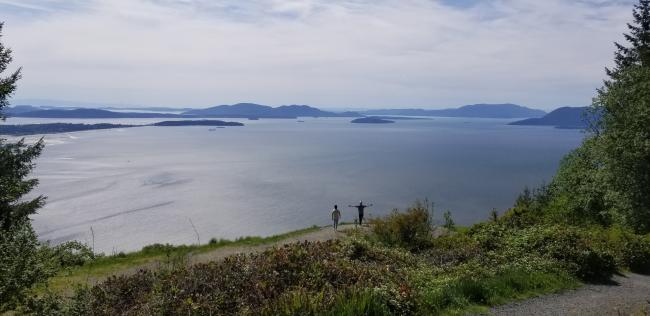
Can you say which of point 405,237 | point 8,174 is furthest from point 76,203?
point 405,237

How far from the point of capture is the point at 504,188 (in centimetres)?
8394

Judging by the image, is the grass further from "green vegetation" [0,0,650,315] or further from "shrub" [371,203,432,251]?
"shrub" [371,203,432,251]

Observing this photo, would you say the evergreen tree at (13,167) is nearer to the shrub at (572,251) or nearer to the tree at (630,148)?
the shrub at (572,251)

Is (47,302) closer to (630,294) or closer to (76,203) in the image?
(630,294)

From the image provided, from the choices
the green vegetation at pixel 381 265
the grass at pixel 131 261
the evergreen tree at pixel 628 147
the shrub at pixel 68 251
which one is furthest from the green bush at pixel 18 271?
the evergreen tree at pixel 628 147

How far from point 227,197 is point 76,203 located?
21.8 metres

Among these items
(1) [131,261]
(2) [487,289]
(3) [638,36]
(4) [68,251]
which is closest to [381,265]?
(2) [487,289]

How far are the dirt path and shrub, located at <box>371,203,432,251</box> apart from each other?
620 centimetres

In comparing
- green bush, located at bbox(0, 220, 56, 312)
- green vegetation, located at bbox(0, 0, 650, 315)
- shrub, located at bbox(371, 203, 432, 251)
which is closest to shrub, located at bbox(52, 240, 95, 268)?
green vegetation, located at bbox(0, 0, 650, 315)

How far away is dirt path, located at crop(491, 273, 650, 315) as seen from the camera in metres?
9.52

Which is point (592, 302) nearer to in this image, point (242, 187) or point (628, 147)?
point (628, 147)

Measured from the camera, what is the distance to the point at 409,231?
680 inches

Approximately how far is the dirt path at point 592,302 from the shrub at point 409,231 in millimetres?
6197

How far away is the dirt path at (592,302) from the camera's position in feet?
31.2
